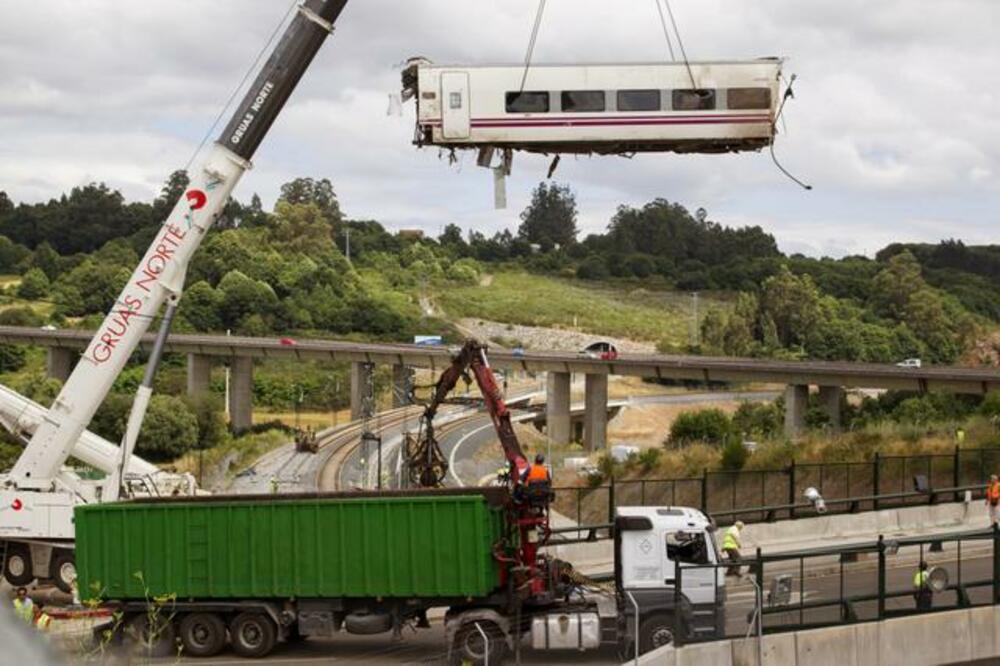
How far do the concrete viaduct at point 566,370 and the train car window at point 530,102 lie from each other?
44.9m

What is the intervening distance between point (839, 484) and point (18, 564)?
23.7 m

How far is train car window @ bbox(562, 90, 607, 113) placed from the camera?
26.0 m

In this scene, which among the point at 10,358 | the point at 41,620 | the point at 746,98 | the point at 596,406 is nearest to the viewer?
the point at 41,620

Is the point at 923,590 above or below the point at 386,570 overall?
below

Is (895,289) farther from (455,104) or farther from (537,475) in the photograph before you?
(537,475)

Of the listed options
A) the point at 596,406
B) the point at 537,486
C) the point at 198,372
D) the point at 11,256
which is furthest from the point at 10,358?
the point at 537,486

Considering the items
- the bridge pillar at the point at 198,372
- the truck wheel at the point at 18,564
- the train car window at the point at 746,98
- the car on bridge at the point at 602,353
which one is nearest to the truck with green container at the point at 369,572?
the truck wheel at the point at 18,564

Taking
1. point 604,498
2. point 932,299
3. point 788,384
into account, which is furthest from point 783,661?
point 932,299

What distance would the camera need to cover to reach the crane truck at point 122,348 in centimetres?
2967

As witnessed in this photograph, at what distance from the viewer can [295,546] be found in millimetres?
24734

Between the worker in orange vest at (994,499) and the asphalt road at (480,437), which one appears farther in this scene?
the asphalt road at (480,437)

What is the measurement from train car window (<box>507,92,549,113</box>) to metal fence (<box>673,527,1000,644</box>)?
8.67 meters

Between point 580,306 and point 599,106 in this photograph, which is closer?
point 599,106

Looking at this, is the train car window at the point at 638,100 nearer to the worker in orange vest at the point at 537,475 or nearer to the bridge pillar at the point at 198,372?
the worker in orange vest at the point at 537,475
